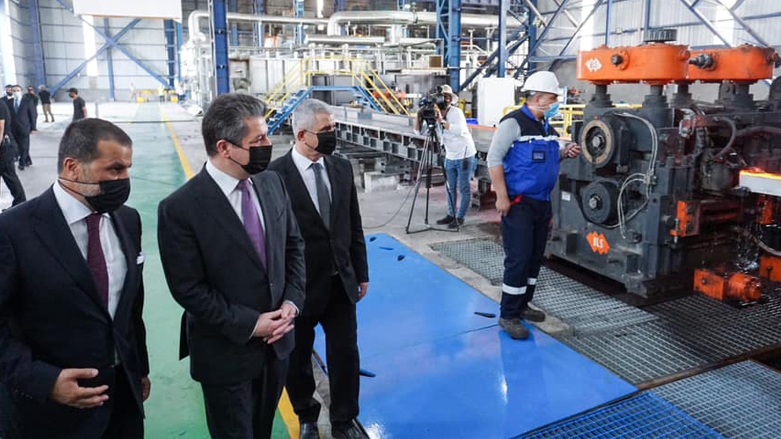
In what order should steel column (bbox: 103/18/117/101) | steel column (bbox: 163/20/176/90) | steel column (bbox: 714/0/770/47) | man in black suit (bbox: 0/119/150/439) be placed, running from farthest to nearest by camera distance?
steel column (bbox: 163/20/176/90) → steel column (bbox: 103/18/117/101) → steel column (bbox: 714/0/770/47) → man in black suit (bbox: 0/119/150/439)

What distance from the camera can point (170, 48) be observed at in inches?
1553

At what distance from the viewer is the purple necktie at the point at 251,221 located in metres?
2.05

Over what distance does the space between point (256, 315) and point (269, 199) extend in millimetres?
439

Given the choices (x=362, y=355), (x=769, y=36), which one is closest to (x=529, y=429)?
(x=362, y=355)

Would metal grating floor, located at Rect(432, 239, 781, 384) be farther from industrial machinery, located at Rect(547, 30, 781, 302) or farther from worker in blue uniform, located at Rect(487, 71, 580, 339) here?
worker in blue uniform, located at Rect(487, 71, 580, 339)

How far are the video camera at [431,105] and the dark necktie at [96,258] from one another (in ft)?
18.2

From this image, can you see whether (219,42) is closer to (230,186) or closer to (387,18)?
(387,18)

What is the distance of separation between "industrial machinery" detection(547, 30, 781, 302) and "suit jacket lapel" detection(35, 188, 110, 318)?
433 centimetres

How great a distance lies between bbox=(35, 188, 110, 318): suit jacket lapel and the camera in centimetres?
172

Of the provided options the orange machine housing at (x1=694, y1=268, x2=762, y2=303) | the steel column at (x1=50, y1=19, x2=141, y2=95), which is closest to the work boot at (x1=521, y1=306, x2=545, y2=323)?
the orange machine housing at (x1=694, y1=268, x2=762, y2=303)

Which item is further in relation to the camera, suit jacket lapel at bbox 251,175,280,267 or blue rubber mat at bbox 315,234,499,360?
blue rubber mat at bbox 315,234,499,360

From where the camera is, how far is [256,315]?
6.66 feet

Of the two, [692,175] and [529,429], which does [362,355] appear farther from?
[692,175]

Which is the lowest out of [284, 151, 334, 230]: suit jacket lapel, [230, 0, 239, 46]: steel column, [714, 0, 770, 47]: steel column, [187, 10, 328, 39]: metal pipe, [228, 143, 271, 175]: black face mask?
[284, 151, 334, 230]: suit jacket lapel
